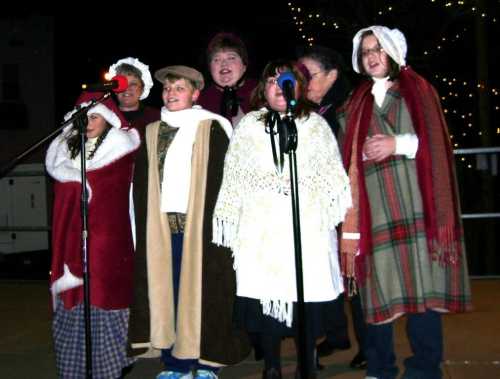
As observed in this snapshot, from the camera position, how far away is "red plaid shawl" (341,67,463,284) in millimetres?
3652

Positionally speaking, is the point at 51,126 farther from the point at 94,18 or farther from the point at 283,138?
the point at 283,138

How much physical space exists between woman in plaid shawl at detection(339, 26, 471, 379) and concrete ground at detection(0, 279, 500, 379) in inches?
32.9

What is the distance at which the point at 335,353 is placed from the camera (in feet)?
16.3

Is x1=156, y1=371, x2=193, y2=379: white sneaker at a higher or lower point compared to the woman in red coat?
lower

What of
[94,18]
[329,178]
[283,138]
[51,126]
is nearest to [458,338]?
[329,178]

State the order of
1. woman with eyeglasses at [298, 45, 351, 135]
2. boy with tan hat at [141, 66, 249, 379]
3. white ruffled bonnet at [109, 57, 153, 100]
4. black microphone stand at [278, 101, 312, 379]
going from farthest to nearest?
white ruffled bonnet at [109, 57, 153, 100]
woman with eyeglasses at [298, 45, 351, 135]
boy with tan hat at [141, 66, 249, 379]
black microphone stand at [278, 101, 312, 379]

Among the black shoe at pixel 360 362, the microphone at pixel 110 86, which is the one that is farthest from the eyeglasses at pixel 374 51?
the black shoe at pixel 360 362

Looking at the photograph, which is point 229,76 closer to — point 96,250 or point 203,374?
point 96,250

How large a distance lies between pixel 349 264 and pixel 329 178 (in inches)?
17.8

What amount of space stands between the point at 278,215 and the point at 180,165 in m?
0.65

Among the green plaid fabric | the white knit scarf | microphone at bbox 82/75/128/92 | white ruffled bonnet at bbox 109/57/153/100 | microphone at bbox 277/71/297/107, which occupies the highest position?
white ruffled bonnet at bbox 109/57/153/100

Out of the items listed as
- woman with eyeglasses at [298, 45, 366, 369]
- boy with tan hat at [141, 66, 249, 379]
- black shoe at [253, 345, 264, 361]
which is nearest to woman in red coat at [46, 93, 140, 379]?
boy with tan hat at [141, 66, 249, 379]

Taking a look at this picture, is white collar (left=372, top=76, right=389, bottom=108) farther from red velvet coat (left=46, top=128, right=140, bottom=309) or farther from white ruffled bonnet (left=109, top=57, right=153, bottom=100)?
white ruffled bonnet (left=109, top=57, right=153, bottom=100)

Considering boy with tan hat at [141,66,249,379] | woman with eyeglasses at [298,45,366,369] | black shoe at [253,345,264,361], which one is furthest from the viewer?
black shoe at [253,345,264,361]
